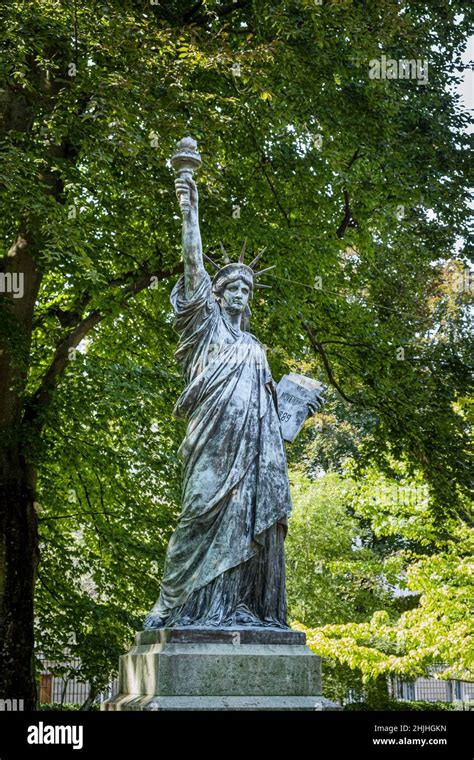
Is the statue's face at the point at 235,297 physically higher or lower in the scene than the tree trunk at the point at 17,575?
higher

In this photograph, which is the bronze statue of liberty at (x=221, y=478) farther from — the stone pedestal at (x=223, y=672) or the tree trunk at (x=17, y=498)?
the tree trunk at (x=17, y=498)

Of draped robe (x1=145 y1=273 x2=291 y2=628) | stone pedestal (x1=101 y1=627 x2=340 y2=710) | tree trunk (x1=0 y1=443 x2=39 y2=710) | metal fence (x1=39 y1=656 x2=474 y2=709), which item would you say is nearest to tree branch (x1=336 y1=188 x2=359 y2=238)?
tree trunk (x1=0 y1=443 x2=39 y2=710)

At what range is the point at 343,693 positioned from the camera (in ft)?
89.0

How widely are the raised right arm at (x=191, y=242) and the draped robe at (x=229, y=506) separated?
0.54 meters

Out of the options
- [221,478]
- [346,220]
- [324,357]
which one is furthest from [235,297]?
[346,220]

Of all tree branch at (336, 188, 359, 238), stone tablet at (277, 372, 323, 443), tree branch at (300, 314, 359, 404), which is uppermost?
tree branch at (336, 188, 359, 238)

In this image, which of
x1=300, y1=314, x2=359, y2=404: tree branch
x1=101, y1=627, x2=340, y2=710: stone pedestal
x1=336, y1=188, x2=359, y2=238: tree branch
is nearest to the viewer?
x1=101, y1=627, x2=340, y2=710: stone pedestal

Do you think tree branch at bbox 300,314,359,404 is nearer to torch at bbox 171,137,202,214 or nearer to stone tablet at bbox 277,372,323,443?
stone tablet at bbox 277,372,323,443

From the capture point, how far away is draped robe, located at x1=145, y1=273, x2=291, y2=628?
6.42m

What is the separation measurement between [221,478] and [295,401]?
110 centimetres

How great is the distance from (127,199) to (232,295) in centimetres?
654

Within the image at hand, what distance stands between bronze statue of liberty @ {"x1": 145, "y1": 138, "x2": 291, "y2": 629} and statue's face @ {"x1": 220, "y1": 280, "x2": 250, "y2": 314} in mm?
157

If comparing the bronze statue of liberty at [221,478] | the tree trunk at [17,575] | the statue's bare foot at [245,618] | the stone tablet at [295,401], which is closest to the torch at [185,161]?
the bronze statue of liberty at [221,478]

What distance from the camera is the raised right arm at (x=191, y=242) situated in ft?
23.2
